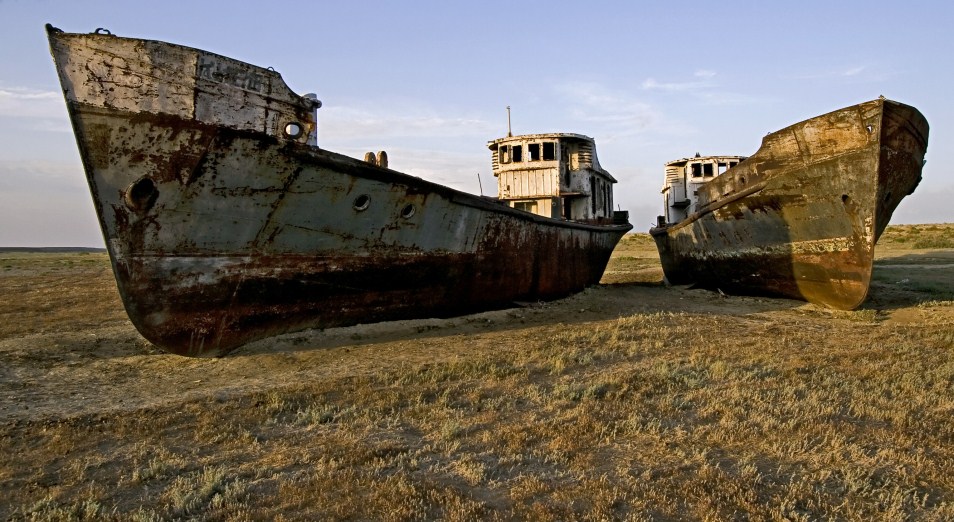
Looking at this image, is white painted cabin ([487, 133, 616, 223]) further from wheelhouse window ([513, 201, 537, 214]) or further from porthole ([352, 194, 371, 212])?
porthole ([352, 194, 371, 212])

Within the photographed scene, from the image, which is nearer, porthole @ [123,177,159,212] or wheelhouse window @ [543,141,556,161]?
porthole @ [123,177,159,212]

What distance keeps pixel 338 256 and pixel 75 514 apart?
4869 millimetres

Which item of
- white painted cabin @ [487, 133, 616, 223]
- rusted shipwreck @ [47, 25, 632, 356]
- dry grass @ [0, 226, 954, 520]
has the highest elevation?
white painted cabin @ [487, 133, 616, 223]

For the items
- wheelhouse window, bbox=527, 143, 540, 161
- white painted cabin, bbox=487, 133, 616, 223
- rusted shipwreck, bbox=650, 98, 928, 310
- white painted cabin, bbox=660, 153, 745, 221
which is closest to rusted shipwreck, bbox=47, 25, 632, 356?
white painted cabin, bbox=487, 133, 616, 223

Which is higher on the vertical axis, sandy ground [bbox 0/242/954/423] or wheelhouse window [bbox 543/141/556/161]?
wheelhouse window [bbox 543/141/556/161]

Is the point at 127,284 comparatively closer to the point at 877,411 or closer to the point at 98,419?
the point at 98,419

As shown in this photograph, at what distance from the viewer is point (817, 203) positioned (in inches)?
400

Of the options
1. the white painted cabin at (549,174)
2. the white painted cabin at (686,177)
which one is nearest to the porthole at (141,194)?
the white painted cabin at (549,174)

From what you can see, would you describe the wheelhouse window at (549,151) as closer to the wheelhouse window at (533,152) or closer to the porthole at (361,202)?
the wheelhouse window at (533,152)

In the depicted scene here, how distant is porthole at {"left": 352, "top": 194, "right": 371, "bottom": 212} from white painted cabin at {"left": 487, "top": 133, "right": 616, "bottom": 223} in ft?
24.4

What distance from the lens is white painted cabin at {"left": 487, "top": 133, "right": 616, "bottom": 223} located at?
14.7 meters

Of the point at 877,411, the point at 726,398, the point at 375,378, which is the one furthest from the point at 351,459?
the point at 877,411

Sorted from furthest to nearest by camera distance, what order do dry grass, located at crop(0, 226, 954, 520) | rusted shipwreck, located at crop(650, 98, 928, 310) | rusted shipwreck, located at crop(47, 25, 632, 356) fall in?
rusted shipwreck, located at crop(650, 98, 928, 310) → rusted shipwreck, located at crop(47, 25, 632, 356) → dry grass, located at crop(0, 226, 954, 520)

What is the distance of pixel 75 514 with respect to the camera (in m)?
3.01
